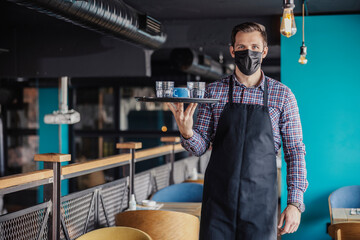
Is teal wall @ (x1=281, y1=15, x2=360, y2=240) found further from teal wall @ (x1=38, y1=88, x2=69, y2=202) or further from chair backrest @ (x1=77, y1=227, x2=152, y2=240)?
teal wall @ (x1=38, y1=88, x2=69, y2=202)

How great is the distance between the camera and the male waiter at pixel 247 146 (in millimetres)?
1889

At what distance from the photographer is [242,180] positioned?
1.89m

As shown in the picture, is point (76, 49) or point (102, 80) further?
point (102, 80)

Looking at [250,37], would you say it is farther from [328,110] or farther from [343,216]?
[328,110]

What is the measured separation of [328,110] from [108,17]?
2583 mm

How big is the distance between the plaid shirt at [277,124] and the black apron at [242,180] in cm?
6

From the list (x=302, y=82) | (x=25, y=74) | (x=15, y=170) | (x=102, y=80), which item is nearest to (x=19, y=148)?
(x=15, y=170)

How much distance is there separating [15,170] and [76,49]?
18.5ft

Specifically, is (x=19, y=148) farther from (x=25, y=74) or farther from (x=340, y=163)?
Result: (x=340, y=163)

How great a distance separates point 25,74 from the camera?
7746 mm

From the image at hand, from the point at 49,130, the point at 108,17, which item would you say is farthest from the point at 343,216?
the point at 49,130

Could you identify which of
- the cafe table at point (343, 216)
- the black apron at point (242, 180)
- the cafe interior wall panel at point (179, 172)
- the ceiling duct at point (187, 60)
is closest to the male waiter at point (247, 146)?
the black apron at point (242, 180)

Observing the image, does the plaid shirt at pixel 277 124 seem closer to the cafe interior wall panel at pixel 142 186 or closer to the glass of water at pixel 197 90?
the glass of water at pixel 197 90

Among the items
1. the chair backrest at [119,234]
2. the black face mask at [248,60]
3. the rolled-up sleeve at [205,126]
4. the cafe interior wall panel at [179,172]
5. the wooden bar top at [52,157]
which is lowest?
the cafe interior wall panel at [179,172]
